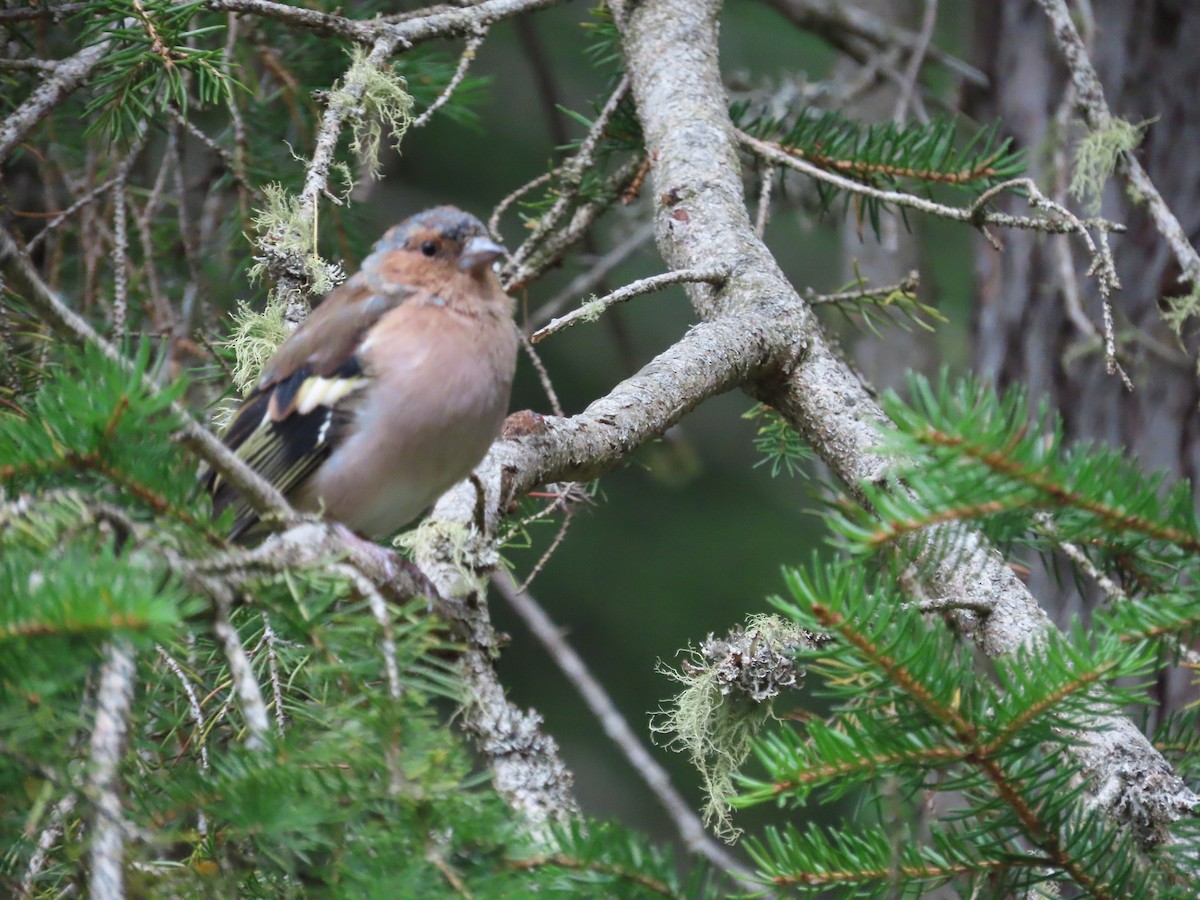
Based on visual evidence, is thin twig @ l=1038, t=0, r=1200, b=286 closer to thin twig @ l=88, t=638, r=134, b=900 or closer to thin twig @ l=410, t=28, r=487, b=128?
thin twig @ l=410, t=28, r=487, b=128

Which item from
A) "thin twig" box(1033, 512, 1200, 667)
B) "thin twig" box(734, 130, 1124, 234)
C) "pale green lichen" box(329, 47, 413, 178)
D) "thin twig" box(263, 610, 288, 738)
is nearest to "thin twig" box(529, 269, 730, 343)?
"thin twig" box(734, 130, 1124, 234)

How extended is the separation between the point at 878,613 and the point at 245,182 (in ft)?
8.88

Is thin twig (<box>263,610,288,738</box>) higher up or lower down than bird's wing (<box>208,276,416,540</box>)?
lower down

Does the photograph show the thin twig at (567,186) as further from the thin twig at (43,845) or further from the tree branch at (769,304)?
the thin twig at (43,845)

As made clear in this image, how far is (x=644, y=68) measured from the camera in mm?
3949

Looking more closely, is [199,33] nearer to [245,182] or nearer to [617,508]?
[245,182]

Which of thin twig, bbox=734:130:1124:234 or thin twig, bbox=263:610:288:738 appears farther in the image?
thin twig, bbox=734:130:1124:234

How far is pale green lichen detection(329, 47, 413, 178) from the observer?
3141mm

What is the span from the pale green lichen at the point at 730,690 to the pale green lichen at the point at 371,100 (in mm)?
1663

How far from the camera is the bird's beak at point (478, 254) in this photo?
334cm

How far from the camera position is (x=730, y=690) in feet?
8.82

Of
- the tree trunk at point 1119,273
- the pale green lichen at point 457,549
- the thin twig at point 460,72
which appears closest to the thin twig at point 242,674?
the pale green lichen at point 457,549

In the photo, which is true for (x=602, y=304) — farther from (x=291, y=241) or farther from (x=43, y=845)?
(x=43, y=845)

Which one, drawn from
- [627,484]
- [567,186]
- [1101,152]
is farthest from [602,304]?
[627,484]
